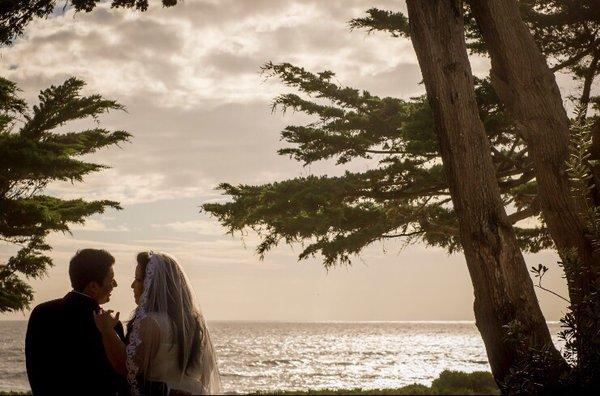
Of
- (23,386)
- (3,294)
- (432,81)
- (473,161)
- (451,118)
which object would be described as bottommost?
(23,386)

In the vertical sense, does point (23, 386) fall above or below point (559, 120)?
below

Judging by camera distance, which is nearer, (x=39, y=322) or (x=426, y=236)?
(x=39, y=322)

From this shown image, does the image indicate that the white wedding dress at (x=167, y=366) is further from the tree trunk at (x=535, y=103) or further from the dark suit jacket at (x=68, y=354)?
the tree trunk at (x=535, y=103)

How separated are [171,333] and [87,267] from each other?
0.70 meters

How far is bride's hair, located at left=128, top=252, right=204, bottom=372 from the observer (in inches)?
151

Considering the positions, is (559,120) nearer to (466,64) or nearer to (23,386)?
(466,64)

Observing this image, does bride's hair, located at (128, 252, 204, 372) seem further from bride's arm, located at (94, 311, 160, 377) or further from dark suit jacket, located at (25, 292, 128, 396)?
dark suit jacket, located at (25, 292, 128, 396)

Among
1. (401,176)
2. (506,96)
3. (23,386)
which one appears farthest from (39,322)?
(23,386)

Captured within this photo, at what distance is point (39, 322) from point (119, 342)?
0.50 meters

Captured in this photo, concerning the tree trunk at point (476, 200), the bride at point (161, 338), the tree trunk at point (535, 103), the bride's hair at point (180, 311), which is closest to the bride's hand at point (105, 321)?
the bride at point (161, 338)

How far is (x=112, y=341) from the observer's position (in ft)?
12.4

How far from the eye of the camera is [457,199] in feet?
21.2

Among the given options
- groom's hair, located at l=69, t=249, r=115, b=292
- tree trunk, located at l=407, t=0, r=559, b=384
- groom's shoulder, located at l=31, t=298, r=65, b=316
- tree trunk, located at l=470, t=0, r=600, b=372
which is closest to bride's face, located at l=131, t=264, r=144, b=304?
groom's hair, located at l=69, t=249, r=115, b=292

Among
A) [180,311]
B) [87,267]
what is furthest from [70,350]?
[180,311]
